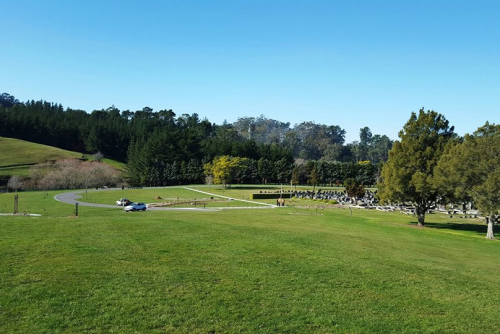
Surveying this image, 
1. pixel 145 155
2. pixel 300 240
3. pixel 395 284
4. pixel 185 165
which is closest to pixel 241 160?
pixel 185 165

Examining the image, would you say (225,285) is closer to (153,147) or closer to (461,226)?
(461,226)

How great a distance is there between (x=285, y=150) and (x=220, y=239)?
123856 mm

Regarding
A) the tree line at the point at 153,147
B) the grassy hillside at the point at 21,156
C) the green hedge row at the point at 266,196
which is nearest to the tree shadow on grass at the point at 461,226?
the green hedge row at the point at 266,196

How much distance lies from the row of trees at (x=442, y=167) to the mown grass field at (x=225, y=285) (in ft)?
47.0

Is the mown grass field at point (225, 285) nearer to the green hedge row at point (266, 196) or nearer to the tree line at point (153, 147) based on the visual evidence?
the green hedge row at point (266, 196)

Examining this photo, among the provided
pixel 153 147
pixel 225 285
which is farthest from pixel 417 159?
pixel 153 147

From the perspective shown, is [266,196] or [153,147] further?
[153,147]

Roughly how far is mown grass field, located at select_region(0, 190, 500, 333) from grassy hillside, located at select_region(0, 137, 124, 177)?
99.4 m

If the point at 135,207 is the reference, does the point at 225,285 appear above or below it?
above

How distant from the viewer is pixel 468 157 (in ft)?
108

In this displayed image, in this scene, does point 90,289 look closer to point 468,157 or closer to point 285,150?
point 468,157

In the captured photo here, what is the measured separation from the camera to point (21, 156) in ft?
379

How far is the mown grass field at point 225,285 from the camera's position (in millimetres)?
9430

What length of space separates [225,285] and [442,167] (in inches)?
1175
